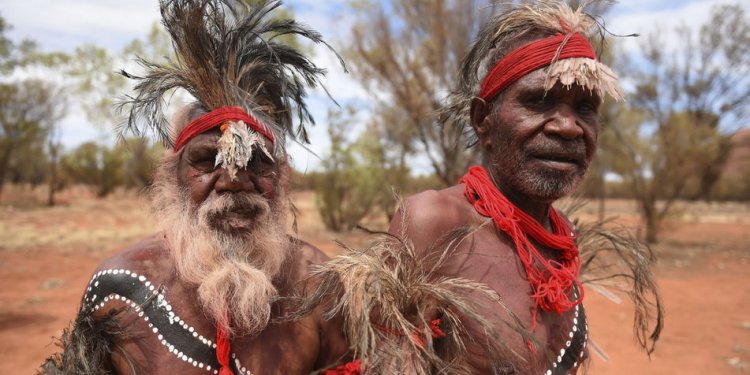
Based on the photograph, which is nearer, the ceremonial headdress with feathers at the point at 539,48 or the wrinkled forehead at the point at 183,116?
the ceremonial headdress with feathers at the point at 539,48

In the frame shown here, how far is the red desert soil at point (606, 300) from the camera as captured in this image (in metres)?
5.59

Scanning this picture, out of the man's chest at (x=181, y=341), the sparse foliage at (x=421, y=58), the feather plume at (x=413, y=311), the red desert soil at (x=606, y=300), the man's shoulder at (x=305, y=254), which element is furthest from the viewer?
the sparse foliage at (x=421, y=58)

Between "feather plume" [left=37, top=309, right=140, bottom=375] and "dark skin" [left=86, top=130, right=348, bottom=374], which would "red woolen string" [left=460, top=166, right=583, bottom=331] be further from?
"feather plume" [left=37, top=309, right=140, bottom=375]

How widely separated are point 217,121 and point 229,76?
22cm

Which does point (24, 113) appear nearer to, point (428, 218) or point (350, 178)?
point (350, 178)

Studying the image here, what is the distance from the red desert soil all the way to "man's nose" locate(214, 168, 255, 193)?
2.08 ft

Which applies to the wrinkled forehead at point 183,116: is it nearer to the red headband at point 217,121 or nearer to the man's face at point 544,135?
the red headband at point 217,121

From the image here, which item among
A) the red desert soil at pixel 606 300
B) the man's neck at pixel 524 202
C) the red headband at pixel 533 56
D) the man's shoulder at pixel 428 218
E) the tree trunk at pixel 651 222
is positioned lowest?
the red desert soil at pixel 606 300

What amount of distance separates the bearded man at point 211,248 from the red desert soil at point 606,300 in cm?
46

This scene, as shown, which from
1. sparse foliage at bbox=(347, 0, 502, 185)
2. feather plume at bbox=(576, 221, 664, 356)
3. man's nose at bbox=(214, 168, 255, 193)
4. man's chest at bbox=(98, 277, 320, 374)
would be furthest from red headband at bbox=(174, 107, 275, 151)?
sparse foliage at bbox=(347, 0, 502, 185)

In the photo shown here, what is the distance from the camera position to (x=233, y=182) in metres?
1.79

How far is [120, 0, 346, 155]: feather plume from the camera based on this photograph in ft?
6.31

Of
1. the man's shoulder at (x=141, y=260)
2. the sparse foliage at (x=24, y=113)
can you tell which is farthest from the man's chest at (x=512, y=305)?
the sparse foliage at (x=24, y=113)

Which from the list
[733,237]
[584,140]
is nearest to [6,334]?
[584,140]
